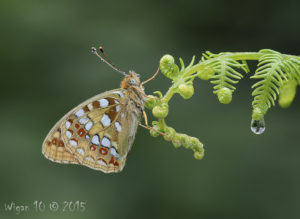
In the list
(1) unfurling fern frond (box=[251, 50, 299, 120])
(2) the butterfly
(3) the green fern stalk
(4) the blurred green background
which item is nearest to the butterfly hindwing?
(2) the butterfly

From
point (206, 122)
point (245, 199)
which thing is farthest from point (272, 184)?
point (206, 122)

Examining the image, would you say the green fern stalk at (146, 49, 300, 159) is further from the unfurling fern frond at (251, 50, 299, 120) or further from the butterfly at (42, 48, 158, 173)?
the butterfly at (42, 48, 158, 173)

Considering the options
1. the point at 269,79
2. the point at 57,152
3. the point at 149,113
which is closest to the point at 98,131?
the point at 57,152

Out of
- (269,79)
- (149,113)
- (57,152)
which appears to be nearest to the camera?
(269,79)

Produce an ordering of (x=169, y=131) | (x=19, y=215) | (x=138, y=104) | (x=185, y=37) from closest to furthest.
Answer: (x=169, y=131), (x=138, y=104), (x=19, y=215), (x=185, y=37)

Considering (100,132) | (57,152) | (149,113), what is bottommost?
(57,152)

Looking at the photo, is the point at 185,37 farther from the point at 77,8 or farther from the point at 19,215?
the point at 19,215

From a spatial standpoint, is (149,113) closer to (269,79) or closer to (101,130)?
(101,130)
